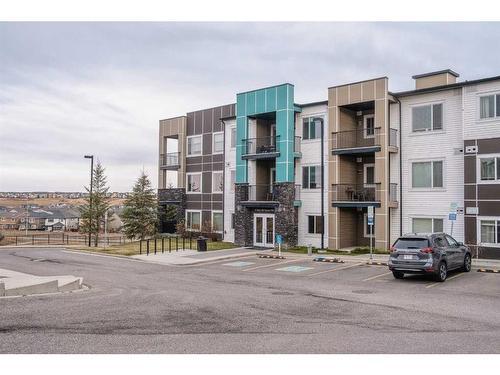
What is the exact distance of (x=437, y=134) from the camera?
26.8 metres

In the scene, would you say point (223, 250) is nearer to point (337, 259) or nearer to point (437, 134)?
point (337, 259)

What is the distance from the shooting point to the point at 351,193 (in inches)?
1190

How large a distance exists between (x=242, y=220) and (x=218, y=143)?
838 centimetres

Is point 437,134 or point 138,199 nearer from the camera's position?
point 437,134

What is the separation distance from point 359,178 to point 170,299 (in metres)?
19.8

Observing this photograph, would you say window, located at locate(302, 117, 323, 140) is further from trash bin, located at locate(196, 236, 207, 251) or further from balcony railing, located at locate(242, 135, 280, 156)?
trash bin, located at locate(196, 236, 207, 251)

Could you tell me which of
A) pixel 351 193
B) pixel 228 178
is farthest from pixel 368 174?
pixel 228 178

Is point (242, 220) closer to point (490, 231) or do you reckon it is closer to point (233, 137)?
point (233, 137)

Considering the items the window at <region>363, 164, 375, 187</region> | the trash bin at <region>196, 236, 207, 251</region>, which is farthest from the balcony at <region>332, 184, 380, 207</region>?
the trash bin at <region>196, 236, 207, 251</region>

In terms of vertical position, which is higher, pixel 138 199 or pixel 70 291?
pixel 138 199

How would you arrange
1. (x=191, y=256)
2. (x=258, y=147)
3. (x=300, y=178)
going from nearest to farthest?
1. (x=191, y=256)
2. (x=300, y=178)
3. (x=258, y=147)

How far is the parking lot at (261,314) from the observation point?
9.01 m

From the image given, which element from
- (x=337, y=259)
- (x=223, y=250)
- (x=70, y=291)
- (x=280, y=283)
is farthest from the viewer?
(x=223, y=250)

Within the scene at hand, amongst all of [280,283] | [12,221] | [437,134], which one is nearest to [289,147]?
[437,134]
